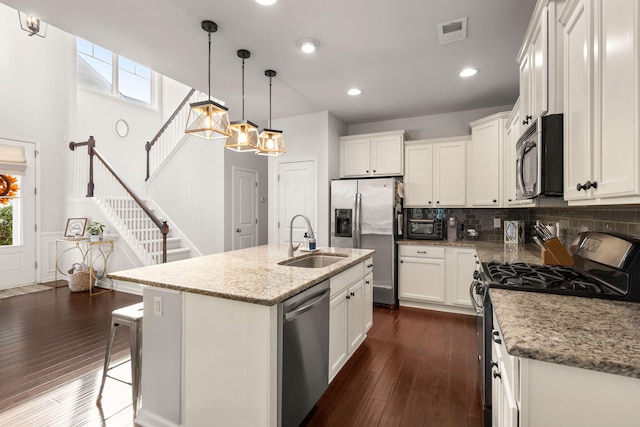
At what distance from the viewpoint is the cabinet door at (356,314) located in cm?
258

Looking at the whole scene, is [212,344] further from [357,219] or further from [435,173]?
[435,173]

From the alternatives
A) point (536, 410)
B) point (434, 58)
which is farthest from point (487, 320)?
point (434, 58)

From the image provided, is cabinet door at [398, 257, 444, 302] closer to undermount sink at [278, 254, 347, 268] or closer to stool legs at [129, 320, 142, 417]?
undermount sink at [278, 254, 347, 268]

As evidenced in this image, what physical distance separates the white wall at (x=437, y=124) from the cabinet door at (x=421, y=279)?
1951 mm

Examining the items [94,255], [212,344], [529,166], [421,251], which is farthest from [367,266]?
[94,255]

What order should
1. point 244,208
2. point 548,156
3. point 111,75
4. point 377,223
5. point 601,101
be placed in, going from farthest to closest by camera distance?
point 111,75, point 244,208, point 377,223, point 548,156, point 601,101


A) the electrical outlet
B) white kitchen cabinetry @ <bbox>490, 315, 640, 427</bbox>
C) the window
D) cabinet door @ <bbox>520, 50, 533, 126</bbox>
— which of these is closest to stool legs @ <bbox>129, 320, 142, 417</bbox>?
the electrical outlet

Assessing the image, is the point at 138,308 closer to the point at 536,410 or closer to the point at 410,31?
the point at 536,410

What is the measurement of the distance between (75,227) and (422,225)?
568 centimetres

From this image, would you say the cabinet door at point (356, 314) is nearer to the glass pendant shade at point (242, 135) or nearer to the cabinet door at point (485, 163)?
the glass pendant shade at point (242, 135)

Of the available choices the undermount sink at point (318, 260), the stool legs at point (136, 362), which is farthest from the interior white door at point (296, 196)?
the stool legs at point (136, 362)

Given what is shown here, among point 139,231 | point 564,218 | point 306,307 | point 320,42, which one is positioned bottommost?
point 306,307

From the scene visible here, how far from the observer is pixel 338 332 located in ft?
7.65

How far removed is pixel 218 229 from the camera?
17.1 ft
